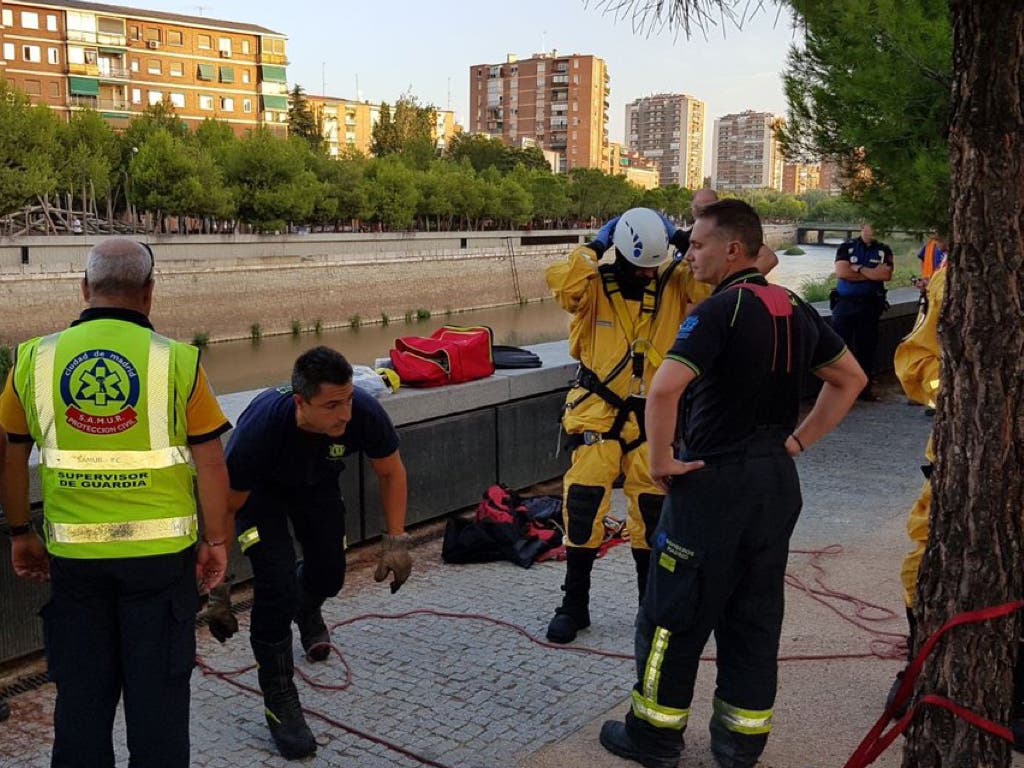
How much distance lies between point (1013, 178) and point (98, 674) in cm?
275

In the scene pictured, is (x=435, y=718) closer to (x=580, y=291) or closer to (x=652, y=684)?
(x=652, y=684)

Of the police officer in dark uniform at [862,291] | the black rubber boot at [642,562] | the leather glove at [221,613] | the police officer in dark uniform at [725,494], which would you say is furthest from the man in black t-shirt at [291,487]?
the police officer in dark uniform at [862,291]

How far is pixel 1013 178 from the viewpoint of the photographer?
8.66 feet

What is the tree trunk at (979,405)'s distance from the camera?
2.64 metres

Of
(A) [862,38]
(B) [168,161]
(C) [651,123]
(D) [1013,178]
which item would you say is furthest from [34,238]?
(C) [651,123]

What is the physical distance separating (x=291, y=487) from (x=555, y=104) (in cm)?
14048

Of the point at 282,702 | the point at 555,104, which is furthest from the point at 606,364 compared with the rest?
the point at 555,104

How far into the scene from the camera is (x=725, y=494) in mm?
3436

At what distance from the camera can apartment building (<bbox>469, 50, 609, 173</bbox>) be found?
136m

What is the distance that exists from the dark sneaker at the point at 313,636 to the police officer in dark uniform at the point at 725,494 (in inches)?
63.6

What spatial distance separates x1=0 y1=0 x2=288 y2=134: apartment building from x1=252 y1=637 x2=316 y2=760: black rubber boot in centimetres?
7047

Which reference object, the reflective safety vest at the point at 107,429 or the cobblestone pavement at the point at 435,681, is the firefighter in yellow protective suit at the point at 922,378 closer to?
the cobblestone pavement at the point at 435,681

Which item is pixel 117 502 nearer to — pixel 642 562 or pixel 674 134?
pixel 642 562

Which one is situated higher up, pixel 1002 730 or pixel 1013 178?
pixel 1013 178
